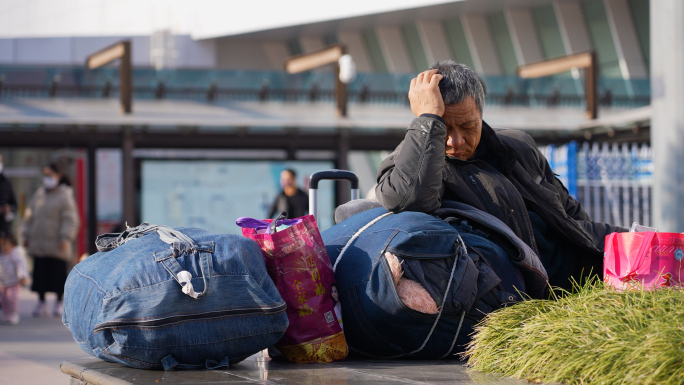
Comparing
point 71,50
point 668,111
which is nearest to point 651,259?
point 668,111

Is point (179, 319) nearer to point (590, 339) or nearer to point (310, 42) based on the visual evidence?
point (590, 339)

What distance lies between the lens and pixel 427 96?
3301 millimetres

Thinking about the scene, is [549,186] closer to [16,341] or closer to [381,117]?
[16,341]

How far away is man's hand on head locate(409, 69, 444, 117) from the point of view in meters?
3.28

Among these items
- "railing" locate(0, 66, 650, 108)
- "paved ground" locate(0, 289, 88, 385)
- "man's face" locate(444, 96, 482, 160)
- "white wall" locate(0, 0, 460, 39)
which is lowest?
"paved ground" locate(0, 289, 88, 385)

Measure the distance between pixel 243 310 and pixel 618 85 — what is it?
15872mm

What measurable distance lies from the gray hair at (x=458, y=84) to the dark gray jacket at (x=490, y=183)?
0.60 feet

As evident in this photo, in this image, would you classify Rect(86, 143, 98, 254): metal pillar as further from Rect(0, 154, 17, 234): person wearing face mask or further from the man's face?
the man's face

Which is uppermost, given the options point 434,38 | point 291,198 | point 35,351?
point 434,38

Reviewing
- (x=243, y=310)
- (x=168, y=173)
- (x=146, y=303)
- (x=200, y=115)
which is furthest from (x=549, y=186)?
(x=200, y=115)

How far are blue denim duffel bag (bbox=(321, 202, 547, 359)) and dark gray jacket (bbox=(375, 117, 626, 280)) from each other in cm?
12

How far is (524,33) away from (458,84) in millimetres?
25339

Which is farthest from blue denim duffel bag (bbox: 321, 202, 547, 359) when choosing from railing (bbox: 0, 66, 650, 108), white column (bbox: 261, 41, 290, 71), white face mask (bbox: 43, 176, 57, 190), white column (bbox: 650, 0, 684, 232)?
white column (bbox: 261, 41, 290, 71)

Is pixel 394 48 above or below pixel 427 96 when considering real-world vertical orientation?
above
